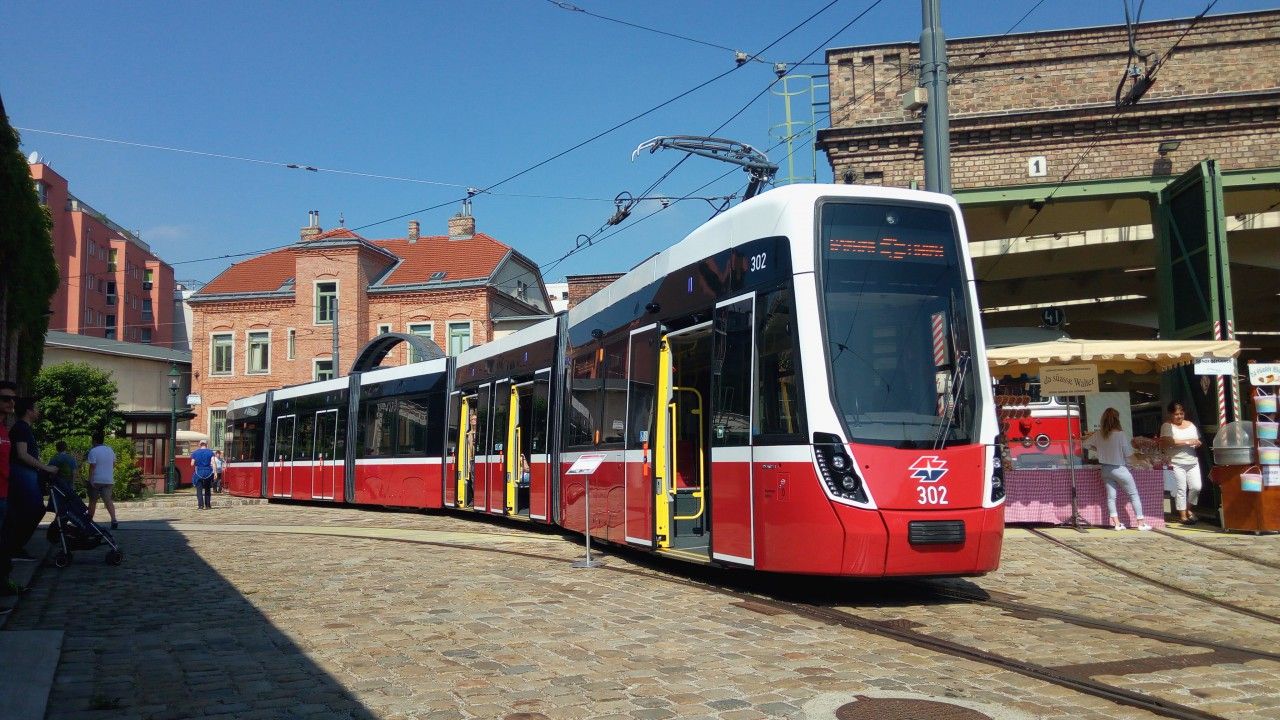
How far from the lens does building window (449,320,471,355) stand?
50938mm

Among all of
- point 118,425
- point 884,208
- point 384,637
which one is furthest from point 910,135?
point 118,425

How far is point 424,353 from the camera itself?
26156 mm

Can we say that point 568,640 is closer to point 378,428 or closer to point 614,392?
point 614,392

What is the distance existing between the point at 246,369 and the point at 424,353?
1155 inches

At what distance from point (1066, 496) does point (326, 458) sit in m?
17.5

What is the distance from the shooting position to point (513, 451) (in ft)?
57.5

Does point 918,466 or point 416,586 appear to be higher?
point 918,466

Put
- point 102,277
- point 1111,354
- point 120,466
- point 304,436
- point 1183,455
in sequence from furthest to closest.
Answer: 1. point 102,277
2. point 120,466
3. point 304,436
4. point 1111,354
5. point 1183,455

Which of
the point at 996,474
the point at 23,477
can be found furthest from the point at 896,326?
the point at 23,477

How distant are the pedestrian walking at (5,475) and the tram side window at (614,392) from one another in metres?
5.76

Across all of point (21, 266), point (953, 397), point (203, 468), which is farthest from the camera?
point (203, 468)

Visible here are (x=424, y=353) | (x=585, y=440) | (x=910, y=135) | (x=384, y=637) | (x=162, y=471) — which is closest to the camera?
(x=384, y=637)

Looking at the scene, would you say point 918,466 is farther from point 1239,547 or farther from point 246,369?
point 246,369

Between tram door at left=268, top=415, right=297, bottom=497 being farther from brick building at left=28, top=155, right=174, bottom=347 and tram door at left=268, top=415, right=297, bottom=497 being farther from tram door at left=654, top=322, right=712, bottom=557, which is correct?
brick building at left=28, top=155, right=174, bottom=347
